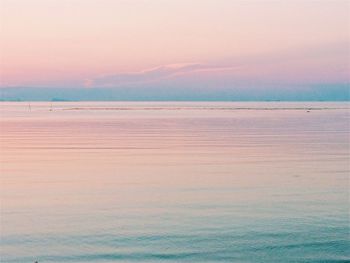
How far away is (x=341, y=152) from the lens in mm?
29641

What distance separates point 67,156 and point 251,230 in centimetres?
1637

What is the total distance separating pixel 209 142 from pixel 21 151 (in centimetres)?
1167

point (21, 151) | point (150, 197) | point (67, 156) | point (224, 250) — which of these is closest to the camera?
point (224, 250)

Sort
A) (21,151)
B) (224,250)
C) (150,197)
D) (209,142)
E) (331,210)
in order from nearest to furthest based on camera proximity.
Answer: (224,250), (331,210), (150,197), (21,151), (209,142)

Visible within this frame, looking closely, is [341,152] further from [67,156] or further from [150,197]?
[150,197]

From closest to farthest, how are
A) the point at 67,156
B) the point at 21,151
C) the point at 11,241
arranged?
the point at 11,241 < the point at 67,156 < the point at 21,151

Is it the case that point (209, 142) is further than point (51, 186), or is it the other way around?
point (209, 142)

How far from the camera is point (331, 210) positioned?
15266 mm

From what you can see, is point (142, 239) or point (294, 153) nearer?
point (142, 239)

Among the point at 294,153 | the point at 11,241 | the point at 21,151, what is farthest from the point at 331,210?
the point at 21,151

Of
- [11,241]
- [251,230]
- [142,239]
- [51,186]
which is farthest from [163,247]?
[51,186]

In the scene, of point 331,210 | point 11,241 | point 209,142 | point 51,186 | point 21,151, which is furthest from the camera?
point 209,142

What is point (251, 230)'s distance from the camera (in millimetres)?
13133

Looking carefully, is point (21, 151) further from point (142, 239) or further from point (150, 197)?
point (142, 239)
